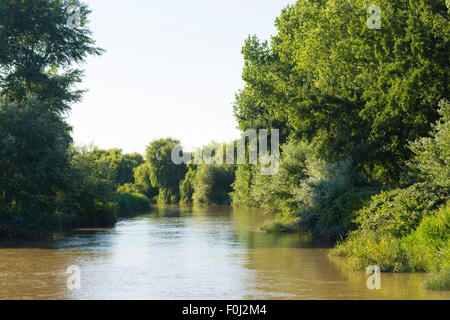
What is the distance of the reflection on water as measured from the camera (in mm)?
14891

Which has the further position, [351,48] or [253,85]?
[253,85]

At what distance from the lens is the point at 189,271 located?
61.5ft

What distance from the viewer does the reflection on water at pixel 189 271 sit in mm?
14891

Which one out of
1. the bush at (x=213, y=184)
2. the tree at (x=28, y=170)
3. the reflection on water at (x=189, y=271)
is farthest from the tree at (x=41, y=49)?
the bush at (x=213, y=184)

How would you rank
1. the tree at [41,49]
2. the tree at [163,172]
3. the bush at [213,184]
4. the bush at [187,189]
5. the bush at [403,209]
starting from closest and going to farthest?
the bush at [403,209] → the tree at [41,49] → the bush at [213,184] → the bush at [187,189] → the tree at [163,172]

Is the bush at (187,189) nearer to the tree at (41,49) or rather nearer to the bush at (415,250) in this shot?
the tree at (41,49)

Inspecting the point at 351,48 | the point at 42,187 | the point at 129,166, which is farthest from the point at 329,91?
the point at 129,166

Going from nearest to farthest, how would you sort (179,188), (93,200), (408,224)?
(408,224), (93,200), (179,188)

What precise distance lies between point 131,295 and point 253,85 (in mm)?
33923

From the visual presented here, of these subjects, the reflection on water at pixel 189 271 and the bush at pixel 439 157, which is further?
the bush at pixel 439 157

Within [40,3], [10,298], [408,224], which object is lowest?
[10,298]

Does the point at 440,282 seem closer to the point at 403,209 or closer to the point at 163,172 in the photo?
the point at 403,209

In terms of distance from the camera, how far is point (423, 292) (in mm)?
14273

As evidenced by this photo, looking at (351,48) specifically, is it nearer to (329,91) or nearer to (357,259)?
(329,91)
